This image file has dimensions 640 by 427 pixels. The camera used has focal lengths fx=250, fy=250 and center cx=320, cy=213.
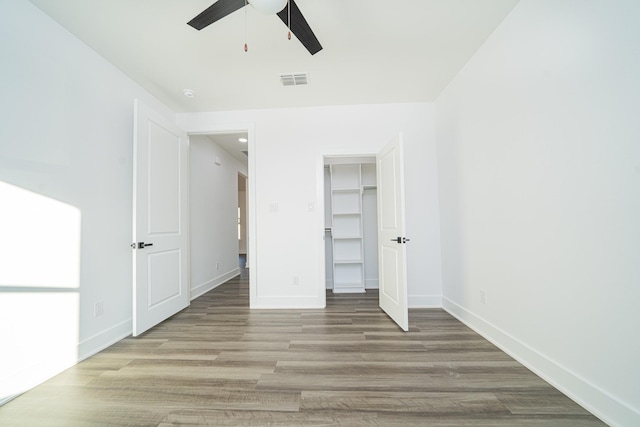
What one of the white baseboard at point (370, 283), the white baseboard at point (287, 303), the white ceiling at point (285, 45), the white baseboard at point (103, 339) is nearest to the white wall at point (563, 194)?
the white ceiling at point (285, 45)

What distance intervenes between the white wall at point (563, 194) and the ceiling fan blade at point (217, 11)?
6.11ft

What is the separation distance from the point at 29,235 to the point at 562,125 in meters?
3.44

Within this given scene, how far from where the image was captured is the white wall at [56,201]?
61.9 inches

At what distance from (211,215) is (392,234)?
120 inches

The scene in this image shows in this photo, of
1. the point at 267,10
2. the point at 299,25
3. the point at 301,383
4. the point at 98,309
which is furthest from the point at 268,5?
the point at 98,309

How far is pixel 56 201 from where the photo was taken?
1.83 meters

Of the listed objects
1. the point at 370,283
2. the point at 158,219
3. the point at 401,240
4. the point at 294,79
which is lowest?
the point at 370,283

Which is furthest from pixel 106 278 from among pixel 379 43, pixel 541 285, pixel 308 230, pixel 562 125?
pixel 562 125

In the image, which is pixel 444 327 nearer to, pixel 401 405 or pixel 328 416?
pixel 401 405

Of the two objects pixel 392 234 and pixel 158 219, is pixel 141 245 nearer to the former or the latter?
pixel 158 219

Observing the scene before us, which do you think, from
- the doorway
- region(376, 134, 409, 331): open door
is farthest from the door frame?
region(376, 134, 409, 331): open door

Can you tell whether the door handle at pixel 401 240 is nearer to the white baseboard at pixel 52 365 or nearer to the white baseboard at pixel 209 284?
the white baseboard at pixel 52 365

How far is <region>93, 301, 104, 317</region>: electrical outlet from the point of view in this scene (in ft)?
6.85

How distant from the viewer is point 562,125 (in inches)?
58.1
